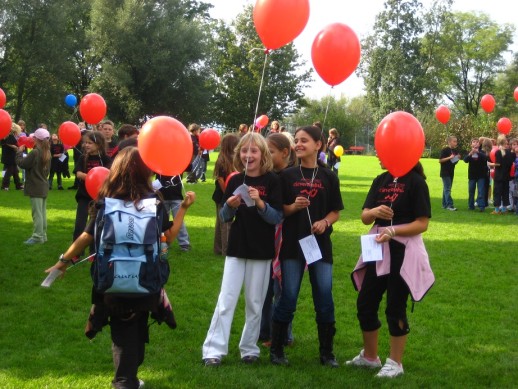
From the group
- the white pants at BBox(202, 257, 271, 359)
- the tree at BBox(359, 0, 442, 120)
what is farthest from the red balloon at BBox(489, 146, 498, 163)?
the tree at BBox(359, 0, 442, 120)

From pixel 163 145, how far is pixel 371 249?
1756mm

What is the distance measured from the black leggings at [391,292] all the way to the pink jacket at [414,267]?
0.04 meters

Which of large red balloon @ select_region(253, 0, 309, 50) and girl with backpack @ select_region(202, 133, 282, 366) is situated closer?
girl with backpack @ select_region(202, 133, 282, 366)

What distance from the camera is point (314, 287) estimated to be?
5.11m

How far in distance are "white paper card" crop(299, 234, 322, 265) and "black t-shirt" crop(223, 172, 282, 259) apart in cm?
26

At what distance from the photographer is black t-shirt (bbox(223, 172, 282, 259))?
4980 mm

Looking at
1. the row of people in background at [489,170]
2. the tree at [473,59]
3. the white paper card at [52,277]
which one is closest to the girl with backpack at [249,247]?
the white paper card at [52,277]

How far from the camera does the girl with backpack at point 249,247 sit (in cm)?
499

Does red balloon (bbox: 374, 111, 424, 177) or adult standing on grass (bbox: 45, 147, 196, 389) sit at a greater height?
red balloon (bbox: 374, 111, 424, 177)

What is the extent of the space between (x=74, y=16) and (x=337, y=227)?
35974mm

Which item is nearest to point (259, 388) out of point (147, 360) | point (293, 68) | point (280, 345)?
point (280, 345)

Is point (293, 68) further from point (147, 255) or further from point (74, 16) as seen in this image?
point (147, 255)

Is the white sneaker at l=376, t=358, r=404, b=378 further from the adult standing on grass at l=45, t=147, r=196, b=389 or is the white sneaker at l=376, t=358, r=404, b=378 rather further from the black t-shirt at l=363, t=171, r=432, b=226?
the adult standing on grass at l=45, t=147, r=196, b=389

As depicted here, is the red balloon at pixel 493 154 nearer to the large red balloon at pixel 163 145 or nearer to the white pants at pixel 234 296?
the white pants at pixel 234 296
